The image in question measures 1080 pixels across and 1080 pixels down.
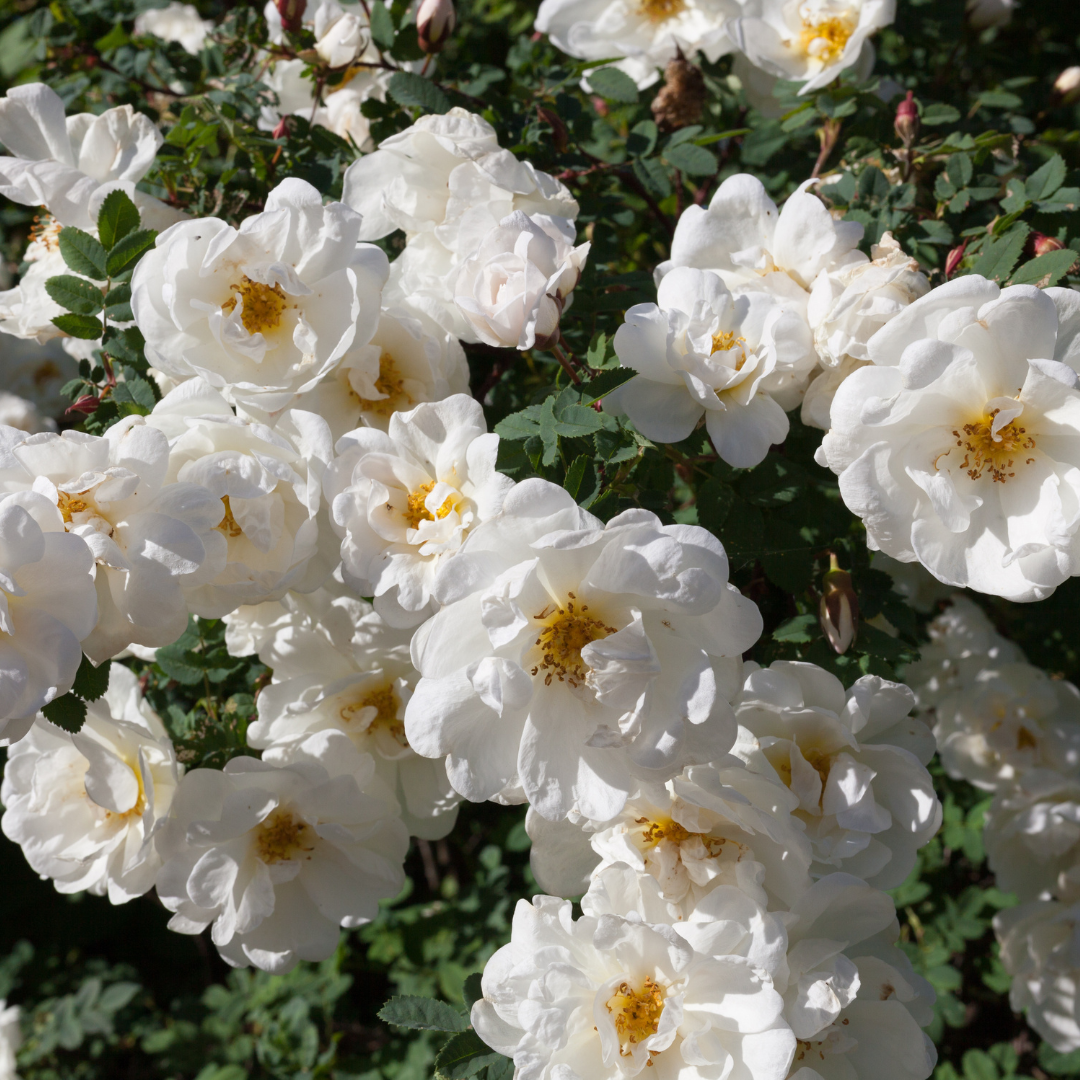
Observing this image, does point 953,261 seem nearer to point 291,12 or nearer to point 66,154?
point 291,12

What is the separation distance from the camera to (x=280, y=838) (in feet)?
5.29

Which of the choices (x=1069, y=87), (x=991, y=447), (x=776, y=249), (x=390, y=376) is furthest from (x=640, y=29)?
(x=991, y=447)

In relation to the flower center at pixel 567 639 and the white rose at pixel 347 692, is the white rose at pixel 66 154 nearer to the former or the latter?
the white rose at pixel 347 692

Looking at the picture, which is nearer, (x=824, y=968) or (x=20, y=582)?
(x=20, y=582)

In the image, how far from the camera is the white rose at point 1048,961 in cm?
221

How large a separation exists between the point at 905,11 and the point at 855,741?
2.15 metres

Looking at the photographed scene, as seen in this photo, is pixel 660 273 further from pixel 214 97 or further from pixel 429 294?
pixel 214 97

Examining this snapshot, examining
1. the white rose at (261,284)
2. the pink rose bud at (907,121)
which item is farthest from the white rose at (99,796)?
the pink rose bud at (907,121)

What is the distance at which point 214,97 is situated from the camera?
200 cm

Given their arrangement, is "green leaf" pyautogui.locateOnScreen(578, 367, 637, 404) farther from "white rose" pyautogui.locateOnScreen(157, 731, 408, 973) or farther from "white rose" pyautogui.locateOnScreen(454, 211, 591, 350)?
"white rose" pyautogui.locateOnScreen(157, 731, 408, 973)

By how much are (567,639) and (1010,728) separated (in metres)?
1.70

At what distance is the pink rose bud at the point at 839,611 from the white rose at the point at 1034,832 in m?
1.03

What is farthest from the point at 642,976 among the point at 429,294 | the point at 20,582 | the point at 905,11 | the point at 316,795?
the point at 905,11

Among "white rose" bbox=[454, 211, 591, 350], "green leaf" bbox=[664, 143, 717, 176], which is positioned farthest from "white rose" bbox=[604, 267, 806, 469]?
"green leaf" bbox=[664, 143, 717, 176]
